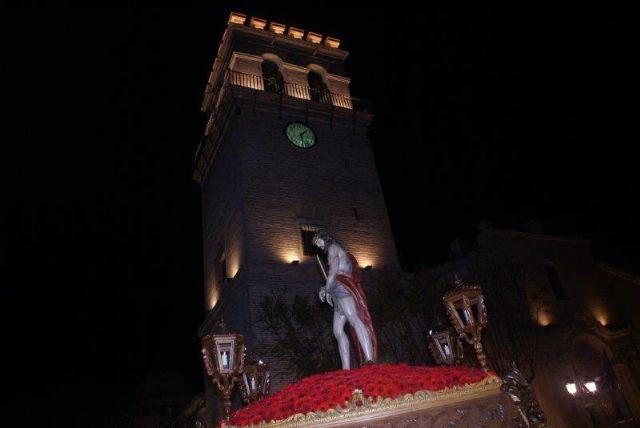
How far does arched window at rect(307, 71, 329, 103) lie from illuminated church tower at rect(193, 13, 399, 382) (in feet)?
0.18

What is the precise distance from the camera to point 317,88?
26.2 meters

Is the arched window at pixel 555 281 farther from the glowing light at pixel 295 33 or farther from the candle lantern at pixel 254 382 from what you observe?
the candle lantern at pixel 254 382

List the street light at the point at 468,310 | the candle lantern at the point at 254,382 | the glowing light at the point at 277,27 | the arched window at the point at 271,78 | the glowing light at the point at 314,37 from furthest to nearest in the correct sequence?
the glowing light at the point at 314,37 < the glowing light at the point at 277,27 < the arched window at the point at 271,78 < the candle lantern at the point at 254,382 < the street light at the point at 468,310

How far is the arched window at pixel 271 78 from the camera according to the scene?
2456cm

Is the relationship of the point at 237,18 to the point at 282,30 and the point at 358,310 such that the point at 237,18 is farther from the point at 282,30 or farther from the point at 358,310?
the point at 358,310

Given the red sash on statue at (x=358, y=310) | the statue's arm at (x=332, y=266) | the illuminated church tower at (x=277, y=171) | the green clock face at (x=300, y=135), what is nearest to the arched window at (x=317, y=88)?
the illuminated church tower at (x=277, y=171)

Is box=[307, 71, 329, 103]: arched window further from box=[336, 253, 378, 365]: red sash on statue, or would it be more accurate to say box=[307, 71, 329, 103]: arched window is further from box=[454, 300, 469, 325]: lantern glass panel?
box=[454, 300, 469, 325]: lantern glass panel

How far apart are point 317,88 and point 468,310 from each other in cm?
1982

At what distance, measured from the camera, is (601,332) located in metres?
25.0

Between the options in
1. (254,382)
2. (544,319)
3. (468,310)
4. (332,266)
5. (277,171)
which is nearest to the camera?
(468,310)

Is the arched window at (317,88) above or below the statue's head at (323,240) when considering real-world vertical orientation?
above

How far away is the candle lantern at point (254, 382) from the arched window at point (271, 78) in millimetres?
16806

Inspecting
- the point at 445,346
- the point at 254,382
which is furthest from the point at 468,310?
the point at 254,382

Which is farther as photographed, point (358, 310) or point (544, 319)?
point (544, 319)
